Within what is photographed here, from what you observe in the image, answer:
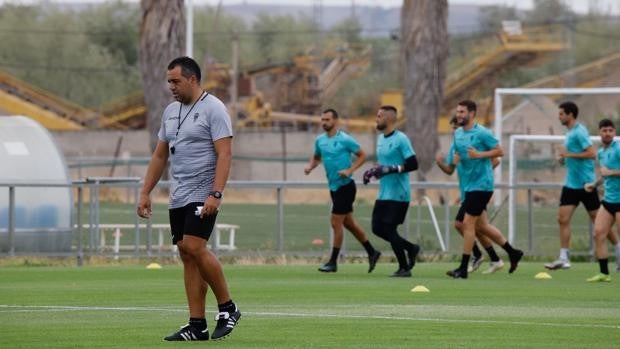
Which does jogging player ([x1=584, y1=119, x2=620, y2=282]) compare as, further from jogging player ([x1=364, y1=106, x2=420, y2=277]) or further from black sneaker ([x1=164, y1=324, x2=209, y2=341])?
black sneaker ([x1=164, y1=324, x2=209, y2=341])

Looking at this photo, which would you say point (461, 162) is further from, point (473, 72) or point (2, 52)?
point (2, 52)

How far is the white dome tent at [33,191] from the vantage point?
83.5 feet

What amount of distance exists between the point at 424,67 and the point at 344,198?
1451cm

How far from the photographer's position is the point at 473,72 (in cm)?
6775

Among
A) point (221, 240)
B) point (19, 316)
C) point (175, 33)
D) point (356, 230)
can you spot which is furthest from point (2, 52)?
point (19, 316)

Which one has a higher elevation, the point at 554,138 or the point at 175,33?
the point at 175,33

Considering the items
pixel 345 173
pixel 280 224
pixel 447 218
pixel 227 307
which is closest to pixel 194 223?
pixel 227 307

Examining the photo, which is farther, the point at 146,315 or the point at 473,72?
the point at 473,72

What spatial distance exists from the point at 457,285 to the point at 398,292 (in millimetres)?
1573

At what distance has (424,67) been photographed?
119 feet

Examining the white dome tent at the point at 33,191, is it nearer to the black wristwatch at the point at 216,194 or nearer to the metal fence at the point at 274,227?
the metal fence at the point at 274,227

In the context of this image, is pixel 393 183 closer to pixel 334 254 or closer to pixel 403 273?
pixel 403 273

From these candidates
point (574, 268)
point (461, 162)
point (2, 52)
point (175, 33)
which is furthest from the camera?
point (2, 52)

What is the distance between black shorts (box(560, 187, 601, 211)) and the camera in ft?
73.3
